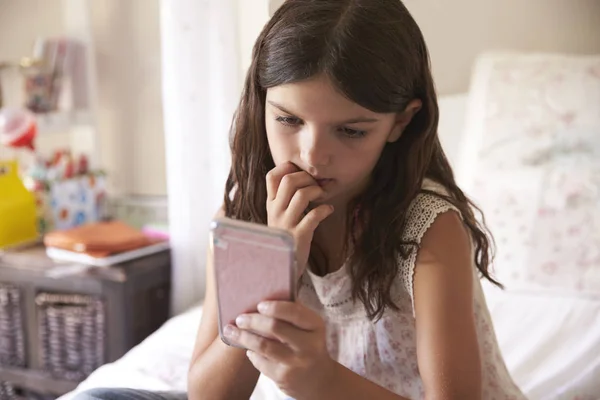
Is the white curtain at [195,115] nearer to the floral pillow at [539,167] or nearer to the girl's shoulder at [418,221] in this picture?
the floral pillow at [539,167]

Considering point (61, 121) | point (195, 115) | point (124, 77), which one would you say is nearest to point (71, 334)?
point (195, 115)

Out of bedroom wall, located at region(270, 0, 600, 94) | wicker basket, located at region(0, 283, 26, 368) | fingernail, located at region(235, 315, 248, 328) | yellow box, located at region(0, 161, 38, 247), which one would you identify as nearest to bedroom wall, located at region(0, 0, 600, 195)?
bedroom wall, located at region(270, 0, 600, 94)

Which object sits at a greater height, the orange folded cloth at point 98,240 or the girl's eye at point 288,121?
the girl's eye at point 288,121

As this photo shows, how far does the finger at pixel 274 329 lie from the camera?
58 cm

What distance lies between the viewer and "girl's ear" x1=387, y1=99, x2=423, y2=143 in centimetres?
Result: 75

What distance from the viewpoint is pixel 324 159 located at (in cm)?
70

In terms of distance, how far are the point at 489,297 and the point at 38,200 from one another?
1.19 meters

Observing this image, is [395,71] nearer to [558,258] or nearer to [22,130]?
[558,258]

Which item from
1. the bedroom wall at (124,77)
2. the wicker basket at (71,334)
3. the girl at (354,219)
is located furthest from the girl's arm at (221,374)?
the bedroom wall at (124,77)

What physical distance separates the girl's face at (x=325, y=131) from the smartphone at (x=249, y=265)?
0.17 metres

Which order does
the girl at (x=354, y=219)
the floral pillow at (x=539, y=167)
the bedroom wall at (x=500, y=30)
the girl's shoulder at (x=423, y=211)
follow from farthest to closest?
the bedroom wall at (x=500, y=30)
the floral pillow at (x=539, y=167)
the girl's shoulder at (x=423, y=211)
the girl at (x=354, y=219)

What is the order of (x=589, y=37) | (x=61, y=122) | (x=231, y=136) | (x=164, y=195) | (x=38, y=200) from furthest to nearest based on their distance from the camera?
(x=164, y=195)
(x=61, y=122)
(x=38, y=200)
(x=589, y=37)
(x=231, y=136)

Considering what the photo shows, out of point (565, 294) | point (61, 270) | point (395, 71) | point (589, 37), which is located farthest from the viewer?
point (589, 37)

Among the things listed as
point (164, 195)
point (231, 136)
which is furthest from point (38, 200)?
point (231, 136)
